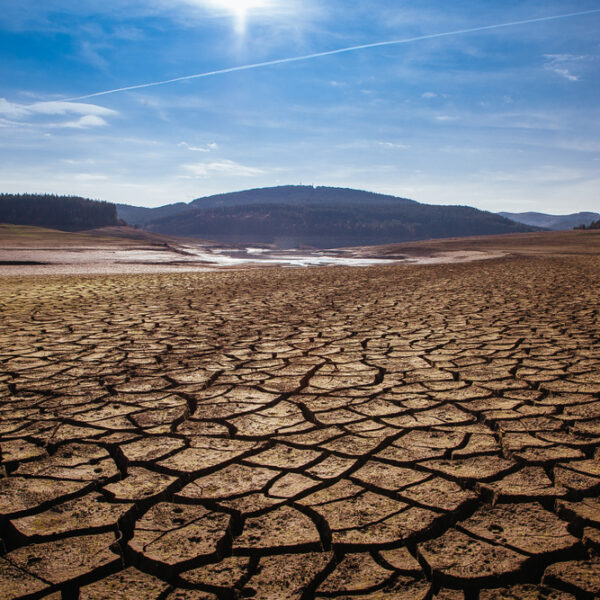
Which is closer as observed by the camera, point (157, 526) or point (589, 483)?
point (157, 526)

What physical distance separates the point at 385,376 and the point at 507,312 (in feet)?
10.7

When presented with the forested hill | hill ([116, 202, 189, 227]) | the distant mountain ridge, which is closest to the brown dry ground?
the distant mountain ridge

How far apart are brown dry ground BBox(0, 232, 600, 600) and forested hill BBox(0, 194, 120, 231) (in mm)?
66304

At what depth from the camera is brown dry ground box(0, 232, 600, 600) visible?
132cm

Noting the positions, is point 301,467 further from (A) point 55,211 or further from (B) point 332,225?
(B) point 332,225

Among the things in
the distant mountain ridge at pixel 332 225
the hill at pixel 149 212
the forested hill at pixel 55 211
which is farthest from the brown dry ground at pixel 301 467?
the hill at pixel 149 212

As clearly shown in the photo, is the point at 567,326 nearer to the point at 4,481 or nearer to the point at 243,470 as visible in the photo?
the point at 243,470

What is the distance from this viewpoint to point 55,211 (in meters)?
67.3

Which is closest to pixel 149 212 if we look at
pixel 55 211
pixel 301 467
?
pixel 55 211

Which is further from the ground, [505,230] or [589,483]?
[505,230]

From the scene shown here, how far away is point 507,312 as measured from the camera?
5.70 m

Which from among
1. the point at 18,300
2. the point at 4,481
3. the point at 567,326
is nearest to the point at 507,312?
the point at 567,326

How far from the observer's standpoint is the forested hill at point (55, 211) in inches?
2544

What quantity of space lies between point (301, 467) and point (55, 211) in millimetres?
76392
